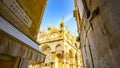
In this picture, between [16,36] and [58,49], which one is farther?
[58,49]

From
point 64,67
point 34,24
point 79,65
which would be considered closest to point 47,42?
point 64,67

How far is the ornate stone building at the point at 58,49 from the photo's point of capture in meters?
18.1

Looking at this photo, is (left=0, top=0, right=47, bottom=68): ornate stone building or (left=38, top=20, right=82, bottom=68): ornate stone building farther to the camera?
(left=38, top=20, right=82, bottom=68): ornate stone building

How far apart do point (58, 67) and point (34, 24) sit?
13.9 metres

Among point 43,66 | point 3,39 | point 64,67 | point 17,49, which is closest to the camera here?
point 3,39

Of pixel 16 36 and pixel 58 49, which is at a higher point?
pixel 58 49

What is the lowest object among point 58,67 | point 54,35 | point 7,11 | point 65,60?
point 58,67

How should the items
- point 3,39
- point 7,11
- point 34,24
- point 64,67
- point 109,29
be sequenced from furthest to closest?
point 64,67
point 34,24
point 7,11
point 109,29
point 3,39

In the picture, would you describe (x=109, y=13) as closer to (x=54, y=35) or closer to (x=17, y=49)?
(x=17, y=49)

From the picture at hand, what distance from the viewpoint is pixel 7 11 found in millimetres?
3434

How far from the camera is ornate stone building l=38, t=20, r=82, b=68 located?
59.4ft

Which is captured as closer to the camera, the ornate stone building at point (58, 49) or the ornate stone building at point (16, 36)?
the ornate stone building at point (16, 36)

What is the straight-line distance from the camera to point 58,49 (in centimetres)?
1895

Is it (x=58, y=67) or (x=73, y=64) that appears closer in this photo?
(x=58, y=67)
